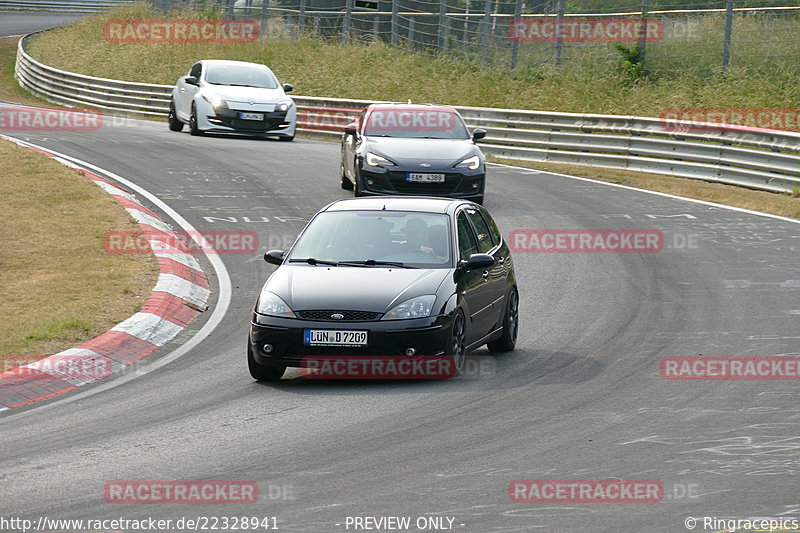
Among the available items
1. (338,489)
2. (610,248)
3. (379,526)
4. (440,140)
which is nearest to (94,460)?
(338,489)

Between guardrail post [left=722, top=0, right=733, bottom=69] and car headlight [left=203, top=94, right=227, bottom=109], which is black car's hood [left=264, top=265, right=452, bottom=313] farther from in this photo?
guardrail post [left=722, top=0, right=733, bottom=69]

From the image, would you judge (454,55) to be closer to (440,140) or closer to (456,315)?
(440,140)

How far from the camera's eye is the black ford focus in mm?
9664

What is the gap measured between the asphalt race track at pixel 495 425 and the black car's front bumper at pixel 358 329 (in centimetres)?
28

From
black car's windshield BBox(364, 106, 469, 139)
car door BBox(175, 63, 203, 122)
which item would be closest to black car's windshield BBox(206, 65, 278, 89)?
car door BBox(175, 63, 203, 122)

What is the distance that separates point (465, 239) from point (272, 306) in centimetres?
212

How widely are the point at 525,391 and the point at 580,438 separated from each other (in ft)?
5.14

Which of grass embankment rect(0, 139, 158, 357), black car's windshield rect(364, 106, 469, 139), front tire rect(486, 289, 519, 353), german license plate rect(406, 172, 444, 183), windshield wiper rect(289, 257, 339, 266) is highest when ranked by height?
black car's windshield rect(364, 106, 469, 139)

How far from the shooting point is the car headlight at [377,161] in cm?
1841

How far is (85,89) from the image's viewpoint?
3938cm

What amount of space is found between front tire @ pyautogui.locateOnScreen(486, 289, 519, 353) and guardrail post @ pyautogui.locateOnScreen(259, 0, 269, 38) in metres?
33.6

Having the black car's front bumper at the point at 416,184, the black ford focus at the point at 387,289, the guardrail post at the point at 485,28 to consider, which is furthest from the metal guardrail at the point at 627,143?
the black ford focus at the point at 387,289

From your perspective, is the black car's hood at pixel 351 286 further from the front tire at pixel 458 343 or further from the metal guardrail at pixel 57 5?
the metal guardrail at pixel 57 5

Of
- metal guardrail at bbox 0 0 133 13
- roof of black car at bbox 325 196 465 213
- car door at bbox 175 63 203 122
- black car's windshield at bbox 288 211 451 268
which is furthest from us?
metal guardrail at bbox 0 0 133 13
